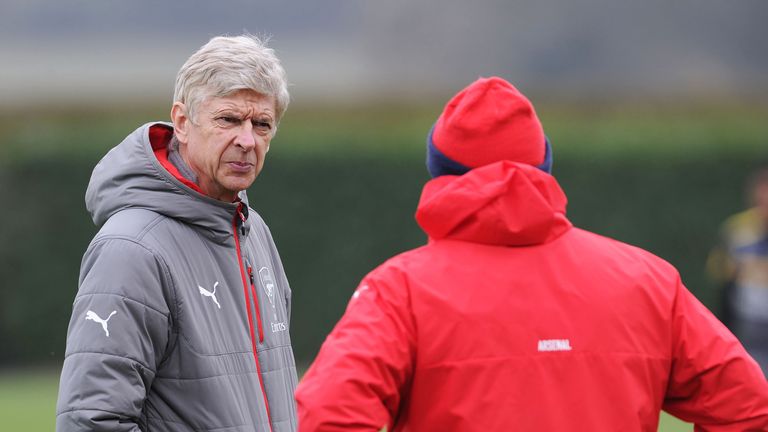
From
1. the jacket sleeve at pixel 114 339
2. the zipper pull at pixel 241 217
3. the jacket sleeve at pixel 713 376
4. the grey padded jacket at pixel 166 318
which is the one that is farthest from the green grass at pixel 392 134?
the jacket sleeve at pixel 713 376

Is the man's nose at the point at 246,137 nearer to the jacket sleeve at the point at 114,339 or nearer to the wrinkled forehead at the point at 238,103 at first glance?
the wrinkled forehead at the point at 238,103

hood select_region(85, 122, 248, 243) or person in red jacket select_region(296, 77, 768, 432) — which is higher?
hood select_region(85, 122, 248, 243)

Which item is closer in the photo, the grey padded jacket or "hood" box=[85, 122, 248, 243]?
the grey padded jacket

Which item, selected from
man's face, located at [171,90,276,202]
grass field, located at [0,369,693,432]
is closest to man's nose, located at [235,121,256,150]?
man's face, located at [171,90,276,202]

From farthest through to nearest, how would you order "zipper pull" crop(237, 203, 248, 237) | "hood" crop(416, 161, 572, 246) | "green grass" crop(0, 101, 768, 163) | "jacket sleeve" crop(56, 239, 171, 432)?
"green grass" crop(0, 101, 768, 163), "zipper pull" crop(237, 203, 248, 237), "jacket sleeve" crop(56, 239, 171, 432), "hood" crop(416, 161, 572, 246)

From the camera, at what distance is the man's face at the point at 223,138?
11.3ft

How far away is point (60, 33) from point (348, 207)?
24382 mm

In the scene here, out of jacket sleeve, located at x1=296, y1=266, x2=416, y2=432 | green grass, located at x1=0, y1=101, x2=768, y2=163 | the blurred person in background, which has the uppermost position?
jacket sleeve, located at x1=296, y1=266, x2=416, y2=432

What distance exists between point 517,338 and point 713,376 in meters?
0.45

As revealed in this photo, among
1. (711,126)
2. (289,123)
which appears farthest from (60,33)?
(711,126)

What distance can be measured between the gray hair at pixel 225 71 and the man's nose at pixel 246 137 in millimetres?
99

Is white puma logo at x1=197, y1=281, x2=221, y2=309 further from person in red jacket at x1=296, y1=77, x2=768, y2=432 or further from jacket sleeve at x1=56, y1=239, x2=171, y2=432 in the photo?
person in red jacket at x1=296, y1=77, x2=768, y2=432

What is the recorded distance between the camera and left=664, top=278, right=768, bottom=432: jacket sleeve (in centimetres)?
278

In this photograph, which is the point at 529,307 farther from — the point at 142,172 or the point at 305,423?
the point at 142,172
